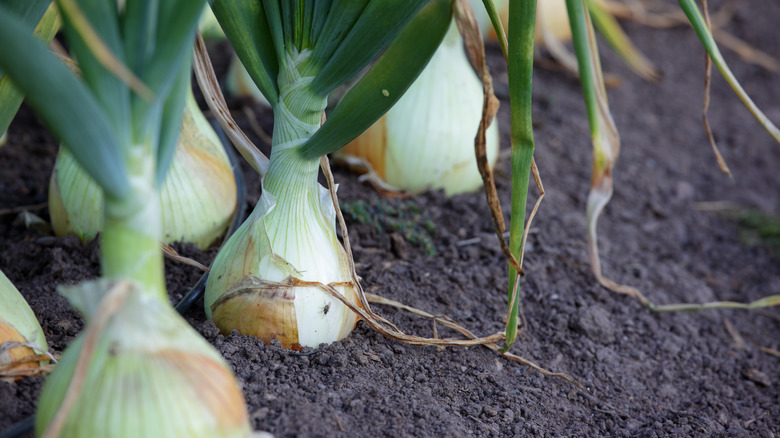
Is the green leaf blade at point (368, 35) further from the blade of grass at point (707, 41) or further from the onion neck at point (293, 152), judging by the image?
the blade of grass at point (707, 41)

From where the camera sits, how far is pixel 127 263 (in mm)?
573

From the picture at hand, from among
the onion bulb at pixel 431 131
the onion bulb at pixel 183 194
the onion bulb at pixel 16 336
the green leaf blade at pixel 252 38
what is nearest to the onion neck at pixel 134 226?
the onion bulb at pixel 16 336

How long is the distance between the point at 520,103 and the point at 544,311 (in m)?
0.51

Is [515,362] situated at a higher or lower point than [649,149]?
lower

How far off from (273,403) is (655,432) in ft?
1.72

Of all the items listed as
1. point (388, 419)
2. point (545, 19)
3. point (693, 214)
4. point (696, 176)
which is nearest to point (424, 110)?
point (388, 419)

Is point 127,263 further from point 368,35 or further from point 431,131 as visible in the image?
point 431,131

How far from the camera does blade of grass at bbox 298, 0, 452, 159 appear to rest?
65 cm

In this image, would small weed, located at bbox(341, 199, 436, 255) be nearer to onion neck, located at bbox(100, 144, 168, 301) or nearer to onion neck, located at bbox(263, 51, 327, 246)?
onion neck, located at bbox(263, 51, 327, 246)

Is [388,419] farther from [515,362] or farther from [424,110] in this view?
[424,110]

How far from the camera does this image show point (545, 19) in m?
2.31

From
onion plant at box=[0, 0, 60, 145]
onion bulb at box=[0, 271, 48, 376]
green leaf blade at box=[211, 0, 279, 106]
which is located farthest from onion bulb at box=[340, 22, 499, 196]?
onion bulb at box=[0, 271, 48, 376]

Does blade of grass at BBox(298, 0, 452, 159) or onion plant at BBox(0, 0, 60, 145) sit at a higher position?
onion plant at BBox(0, 0, 60, 145)

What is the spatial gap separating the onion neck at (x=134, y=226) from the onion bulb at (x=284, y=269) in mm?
256
